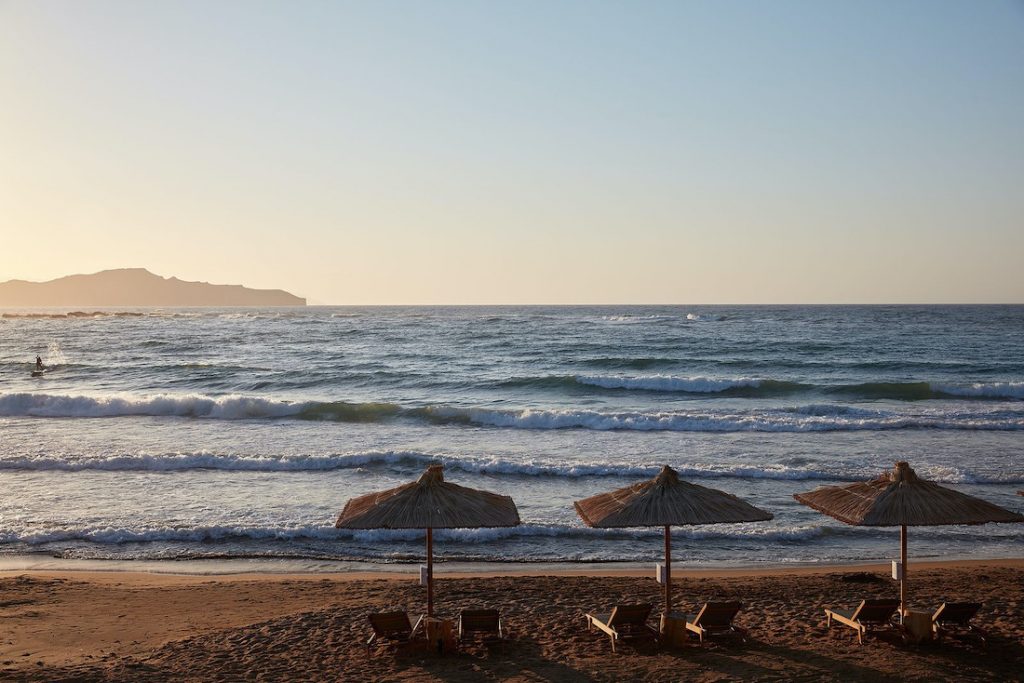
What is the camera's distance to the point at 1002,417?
2564cm

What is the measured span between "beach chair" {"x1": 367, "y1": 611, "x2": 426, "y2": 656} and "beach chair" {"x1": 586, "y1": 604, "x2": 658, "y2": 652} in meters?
2.12

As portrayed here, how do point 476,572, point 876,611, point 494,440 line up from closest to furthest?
point 876,611 → point 476,572 → point 494,440

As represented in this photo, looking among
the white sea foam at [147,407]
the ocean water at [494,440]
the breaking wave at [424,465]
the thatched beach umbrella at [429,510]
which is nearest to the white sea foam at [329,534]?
the ocean water at [494,440]

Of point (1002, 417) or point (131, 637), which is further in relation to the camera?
point (1002, 417)

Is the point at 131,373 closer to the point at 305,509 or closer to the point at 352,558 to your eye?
the point at 305,509

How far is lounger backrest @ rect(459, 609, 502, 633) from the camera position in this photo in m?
8.40

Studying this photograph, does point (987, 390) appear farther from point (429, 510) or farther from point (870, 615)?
point (429, 510)

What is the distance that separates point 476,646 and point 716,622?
273 centimetres

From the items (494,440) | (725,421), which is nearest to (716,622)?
(494,440)

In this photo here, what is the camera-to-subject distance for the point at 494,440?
76.0ft

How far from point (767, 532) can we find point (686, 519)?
565 centimetres

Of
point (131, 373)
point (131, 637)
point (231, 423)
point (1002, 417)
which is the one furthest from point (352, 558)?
point (131, 373)

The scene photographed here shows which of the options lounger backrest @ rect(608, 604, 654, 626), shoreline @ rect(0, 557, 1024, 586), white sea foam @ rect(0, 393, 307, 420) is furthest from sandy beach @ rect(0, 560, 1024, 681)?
white sea foam @ rect(0, 393, 307, 420)

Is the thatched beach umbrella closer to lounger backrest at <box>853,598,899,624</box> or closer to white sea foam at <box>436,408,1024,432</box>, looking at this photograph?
lounger backrest at <box>853,598,899,624</box>
